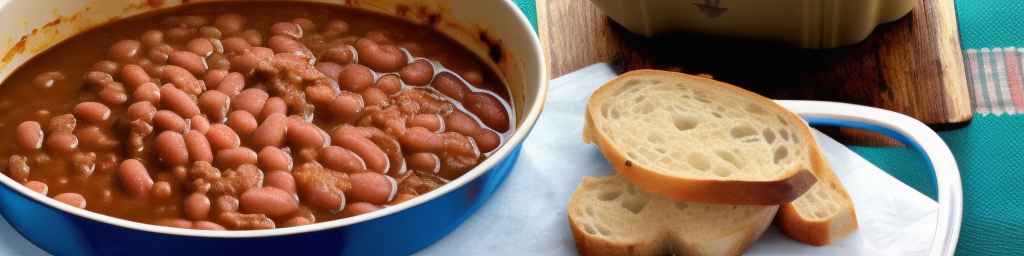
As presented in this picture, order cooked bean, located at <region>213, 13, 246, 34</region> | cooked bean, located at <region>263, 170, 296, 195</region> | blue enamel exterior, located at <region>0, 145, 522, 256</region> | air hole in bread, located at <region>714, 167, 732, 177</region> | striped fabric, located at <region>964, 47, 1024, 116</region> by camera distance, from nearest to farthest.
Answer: blue enamel exterior, located at <region>0, 145, 522, 256</region> < cooked bean, located at <region>263, 170, 296, 195</region> < air hole in bread, located at <region>714, 167, 732, 177</region> < cooked bean, located at <region>213, 13, 246, 34</region> < striped fabric, located at <region>964, 47, 1024, 116</region>

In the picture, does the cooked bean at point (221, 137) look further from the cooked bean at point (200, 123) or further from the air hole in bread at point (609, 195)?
the air hole in bread at point (609, 195)

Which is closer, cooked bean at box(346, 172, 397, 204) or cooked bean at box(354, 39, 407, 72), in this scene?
cooked bean at box(346, 172, 397, 204)

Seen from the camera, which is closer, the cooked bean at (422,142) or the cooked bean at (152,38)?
the cooked bean at (422,142)

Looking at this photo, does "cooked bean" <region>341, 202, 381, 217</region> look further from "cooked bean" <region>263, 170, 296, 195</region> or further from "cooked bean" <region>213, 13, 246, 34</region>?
"cooked bean" <region>213, 13, 246, 34</region>

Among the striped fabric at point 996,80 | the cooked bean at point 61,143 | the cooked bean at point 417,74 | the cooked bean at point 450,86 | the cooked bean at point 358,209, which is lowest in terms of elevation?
the striped fabric at point 996,80

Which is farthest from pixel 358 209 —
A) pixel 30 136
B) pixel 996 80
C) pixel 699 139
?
pixel 996 80

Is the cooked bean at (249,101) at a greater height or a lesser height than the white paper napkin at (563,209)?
greater

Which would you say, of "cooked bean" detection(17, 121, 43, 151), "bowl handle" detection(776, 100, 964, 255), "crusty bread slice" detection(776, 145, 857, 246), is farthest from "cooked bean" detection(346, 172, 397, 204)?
"bowl handle" detection(776, 100, 964, 255)

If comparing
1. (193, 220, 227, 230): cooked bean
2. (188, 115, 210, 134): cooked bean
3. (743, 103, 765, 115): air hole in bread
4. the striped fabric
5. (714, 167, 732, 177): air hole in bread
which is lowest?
the striped fabric

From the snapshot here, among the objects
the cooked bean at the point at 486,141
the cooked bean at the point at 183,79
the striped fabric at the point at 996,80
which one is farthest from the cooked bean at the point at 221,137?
the striped fabric at the point at 996,80
